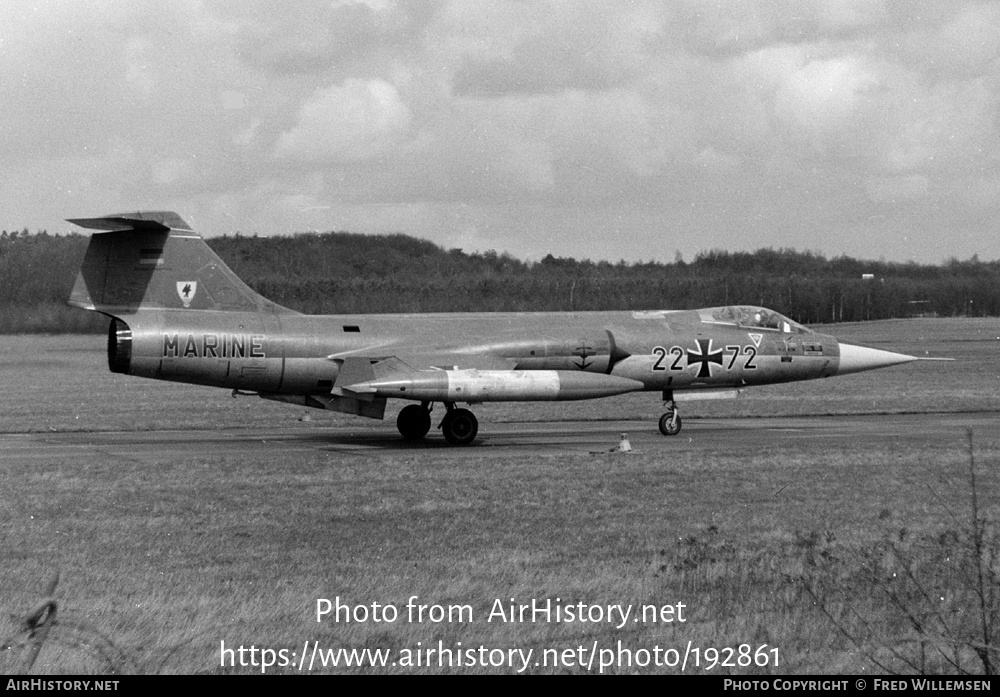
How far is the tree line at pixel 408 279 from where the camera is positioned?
114ft

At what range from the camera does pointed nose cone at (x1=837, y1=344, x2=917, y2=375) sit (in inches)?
987

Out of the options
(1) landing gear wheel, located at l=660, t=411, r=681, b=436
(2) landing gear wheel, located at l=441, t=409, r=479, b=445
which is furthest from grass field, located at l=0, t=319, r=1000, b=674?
(1) landing gear wheel, located at l=660, t=411, r=681, b=436

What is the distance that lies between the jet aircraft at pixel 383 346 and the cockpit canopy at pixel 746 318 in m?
0.03

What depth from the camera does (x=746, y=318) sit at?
24406 millimetres

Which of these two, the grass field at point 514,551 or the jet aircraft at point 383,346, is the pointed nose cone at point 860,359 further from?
the grass field at point 514,551

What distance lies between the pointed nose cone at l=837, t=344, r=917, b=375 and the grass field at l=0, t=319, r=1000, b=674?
4.05 meters

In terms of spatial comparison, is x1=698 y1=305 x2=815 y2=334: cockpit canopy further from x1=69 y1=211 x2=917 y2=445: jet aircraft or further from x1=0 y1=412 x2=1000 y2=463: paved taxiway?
x1=0 y1=412 x2=1000 y2=463: paved taxiway

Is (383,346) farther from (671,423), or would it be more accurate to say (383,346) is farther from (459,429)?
(671,423)

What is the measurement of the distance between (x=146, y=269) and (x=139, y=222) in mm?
848

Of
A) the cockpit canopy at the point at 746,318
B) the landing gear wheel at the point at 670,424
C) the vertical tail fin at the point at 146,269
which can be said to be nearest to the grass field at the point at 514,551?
the landing gear wheel at the point at 670,424
